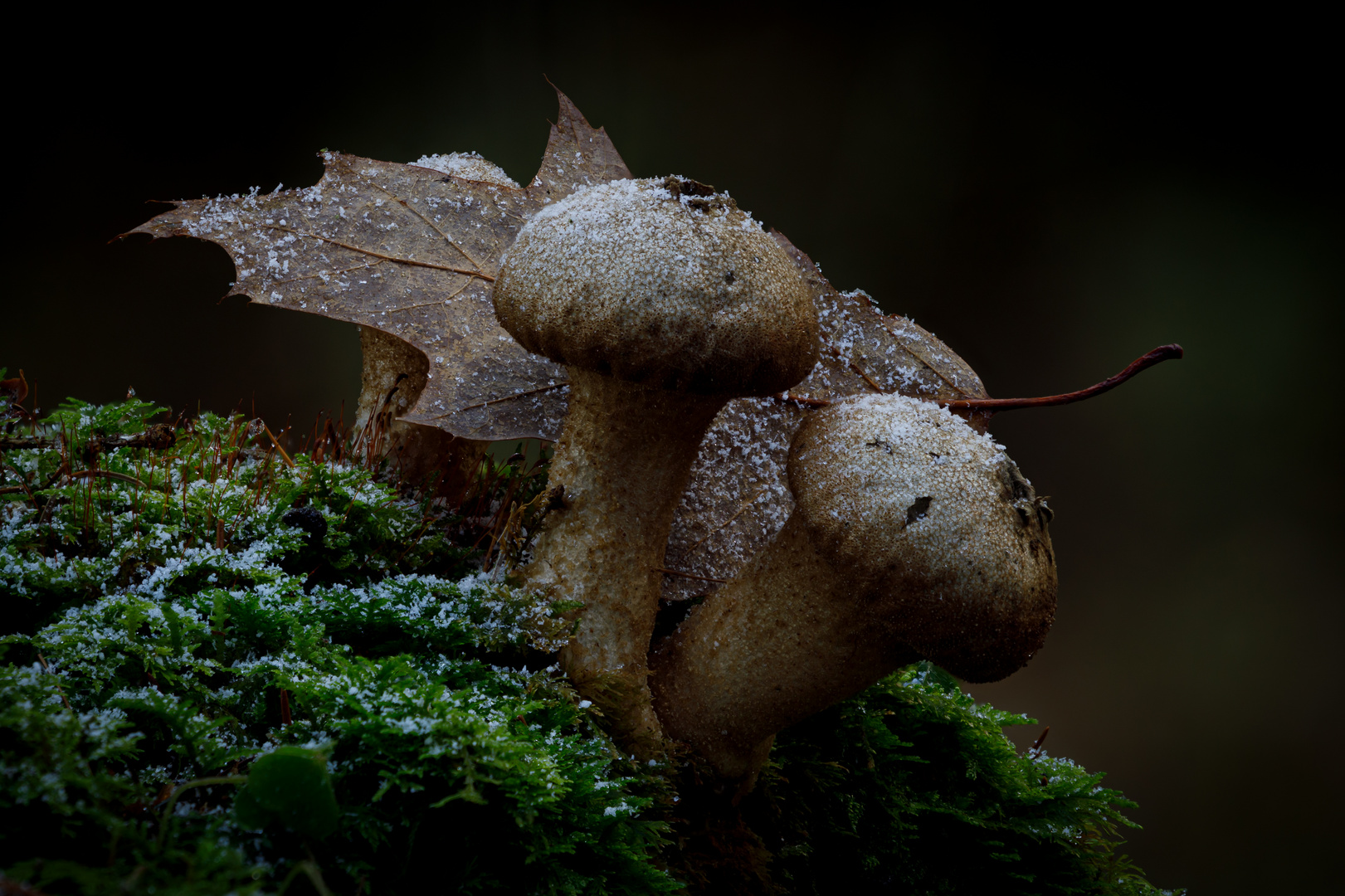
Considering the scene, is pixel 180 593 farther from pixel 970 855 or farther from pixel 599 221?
pixel 970 855

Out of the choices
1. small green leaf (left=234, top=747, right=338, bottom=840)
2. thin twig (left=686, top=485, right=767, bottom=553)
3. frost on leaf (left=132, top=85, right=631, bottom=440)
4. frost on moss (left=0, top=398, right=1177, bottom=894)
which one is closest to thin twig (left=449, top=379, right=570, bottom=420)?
frost on leaf (left=132, top=85, right=631, bottom=440)

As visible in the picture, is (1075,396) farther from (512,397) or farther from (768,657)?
(512,397)

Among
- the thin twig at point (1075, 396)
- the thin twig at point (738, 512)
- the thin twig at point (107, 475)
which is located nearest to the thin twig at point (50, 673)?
the thin twig at point (107, 475)

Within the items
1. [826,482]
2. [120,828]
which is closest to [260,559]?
[120,828]

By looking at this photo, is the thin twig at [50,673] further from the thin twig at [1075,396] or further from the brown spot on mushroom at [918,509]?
the thin twig at [1075,396]

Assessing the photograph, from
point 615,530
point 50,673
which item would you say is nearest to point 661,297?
point 615,530

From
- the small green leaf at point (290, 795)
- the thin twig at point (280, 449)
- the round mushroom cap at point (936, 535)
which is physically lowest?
the thin twig at point (280, 449)

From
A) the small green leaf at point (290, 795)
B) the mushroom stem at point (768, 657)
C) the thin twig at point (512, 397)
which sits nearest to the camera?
the small green leaf at point (290, 795)

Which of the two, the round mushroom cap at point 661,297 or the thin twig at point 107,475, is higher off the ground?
the round mushroom cap at point 661,297
